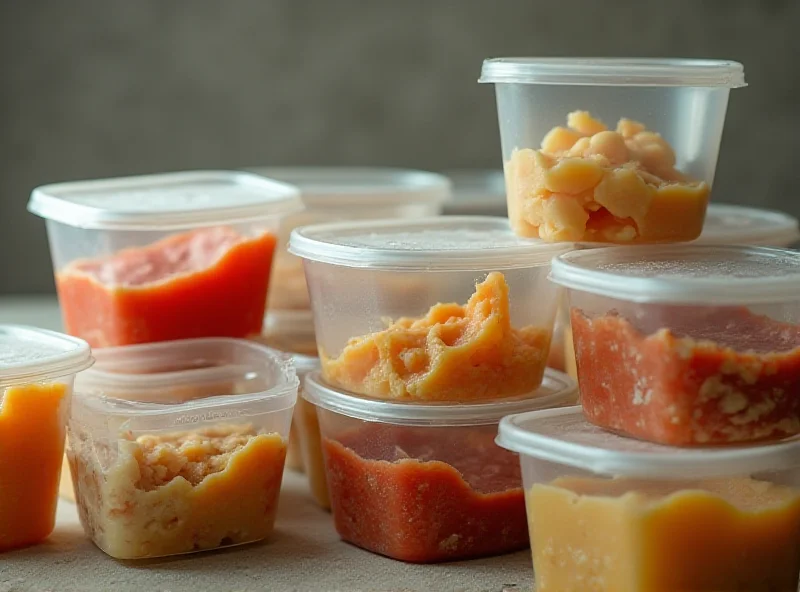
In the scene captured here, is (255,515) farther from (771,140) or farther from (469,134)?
(771,140)

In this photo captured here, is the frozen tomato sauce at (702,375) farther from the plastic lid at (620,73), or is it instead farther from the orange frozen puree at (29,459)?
the orange frozen puree at (29,459)

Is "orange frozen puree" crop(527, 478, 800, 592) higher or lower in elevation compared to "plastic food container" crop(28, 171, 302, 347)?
lower

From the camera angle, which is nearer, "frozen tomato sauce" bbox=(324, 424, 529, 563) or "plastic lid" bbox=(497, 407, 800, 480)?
"plastic lid" bbox=(497, 407, 800, 480)

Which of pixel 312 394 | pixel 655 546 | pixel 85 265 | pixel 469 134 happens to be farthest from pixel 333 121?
pixel 655 546

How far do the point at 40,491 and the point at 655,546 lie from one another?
0.86 m

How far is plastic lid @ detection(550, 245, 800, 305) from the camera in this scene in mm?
1350

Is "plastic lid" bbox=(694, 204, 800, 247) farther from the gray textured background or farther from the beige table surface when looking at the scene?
the gray textured background

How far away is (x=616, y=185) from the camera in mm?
1546

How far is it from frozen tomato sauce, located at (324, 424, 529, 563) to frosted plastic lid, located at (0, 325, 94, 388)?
1.35ft

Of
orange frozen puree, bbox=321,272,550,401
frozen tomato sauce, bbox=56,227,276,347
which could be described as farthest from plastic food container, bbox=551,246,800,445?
frozen tomato sauce, bbox=56,227,276,347

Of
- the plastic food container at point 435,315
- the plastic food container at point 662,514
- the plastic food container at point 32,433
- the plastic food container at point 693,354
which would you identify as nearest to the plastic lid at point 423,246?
the plastic food container at point 435,315

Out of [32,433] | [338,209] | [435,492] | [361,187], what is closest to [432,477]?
[435,492]

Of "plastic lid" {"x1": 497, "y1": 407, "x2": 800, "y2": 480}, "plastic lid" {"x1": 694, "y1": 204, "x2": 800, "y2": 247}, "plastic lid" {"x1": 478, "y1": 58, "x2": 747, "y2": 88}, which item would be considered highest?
"plastic lid" {"x1": 478, "y1": 58, "x2": 747, "y2": 88}

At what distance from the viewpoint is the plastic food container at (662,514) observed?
1.33 m
